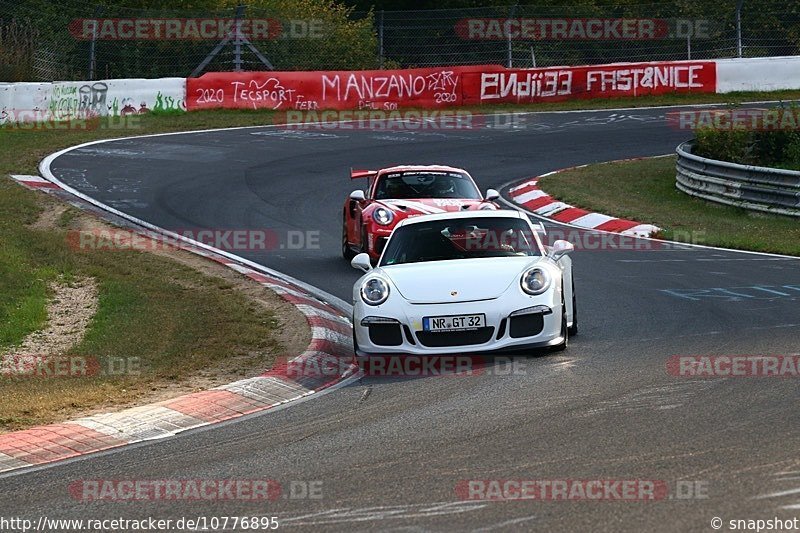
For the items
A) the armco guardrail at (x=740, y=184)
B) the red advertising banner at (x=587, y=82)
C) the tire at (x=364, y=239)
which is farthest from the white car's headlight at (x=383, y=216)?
the red advertising banner at (x=587, y=82)

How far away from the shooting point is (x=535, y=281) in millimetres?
9773

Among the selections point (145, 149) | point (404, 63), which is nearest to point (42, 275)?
point (145, 149)

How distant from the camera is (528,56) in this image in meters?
33.4

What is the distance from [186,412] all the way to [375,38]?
26307 millimetres

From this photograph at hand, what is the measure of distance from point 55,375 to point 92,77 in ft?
67.7

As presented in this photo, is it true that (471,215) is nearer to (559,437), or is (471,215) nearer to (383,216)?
(383,216)

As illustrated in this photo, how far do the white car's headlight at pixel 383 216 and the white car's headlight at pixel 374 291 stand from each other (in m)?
4.41

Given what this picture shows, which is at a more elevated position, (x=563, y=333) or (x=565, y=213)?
(x=563, y=333)

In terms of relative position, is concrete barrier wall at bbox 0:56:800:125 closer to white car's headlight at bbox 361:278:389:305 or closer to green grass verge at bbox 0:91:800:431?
green grass verge at bbox 0:91:800:431

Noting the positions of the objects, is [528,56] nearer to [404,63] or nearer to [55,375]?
[404,63]

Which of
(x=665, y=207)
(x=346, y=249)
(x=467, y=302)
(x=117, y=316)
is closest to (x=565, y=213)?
(x=665, y=207)

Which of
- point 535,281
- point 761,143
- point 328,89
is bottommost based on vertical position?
point 535,281

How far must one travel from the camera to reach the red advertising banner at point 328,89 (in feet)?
101

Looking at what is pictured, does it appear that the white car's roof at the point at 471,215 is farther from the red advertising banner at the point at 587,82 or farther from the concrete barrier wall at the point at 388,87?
the red advertising banner at the point at 587,82
